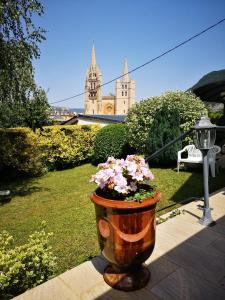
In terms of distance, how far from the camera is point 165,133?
9406 millimetres

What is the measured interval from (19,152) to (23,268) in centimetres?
696

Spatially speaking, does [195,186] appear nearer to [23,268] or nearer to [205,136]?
[205,136]

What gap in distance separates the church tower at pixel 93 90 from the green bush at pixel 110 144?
105335 mm

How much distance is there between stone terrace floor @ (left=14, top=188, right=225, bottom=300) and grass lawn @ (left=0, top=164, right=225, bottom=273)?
87 centimetres

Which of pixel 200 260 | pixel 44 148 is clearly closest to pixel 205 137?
pixel 200 260

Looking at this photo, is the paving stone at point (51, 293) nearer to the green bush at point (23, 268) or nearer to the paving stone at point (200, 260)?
the green bush at point (23, 268)

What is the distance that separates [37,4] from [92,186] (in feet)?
16.8

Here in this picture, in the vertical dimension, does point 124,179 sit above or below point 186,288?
above

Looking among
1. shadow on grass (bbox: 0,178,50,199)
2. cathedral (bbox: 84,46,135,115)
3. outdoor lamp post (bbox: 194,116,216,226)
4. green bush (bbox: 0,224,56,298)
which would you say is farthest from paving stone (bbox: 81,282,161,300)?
cathedral (bbox: 84,46,135,115)

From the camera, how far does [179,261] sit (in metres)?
2.95

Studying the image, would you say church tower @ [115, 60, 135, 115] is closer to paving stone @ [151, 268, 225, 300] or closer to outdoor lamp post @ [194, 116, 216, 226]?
outdoor lamp post @ [194, 116, 216, 226]

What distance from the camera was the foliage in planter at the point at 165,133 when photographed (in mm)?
9239

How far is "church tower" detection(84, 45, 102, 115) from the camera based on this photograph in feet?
376

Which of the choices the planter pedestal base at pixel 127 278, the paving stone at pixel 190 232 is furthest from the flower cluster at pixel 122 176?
the paving stone at pixel 190 232
